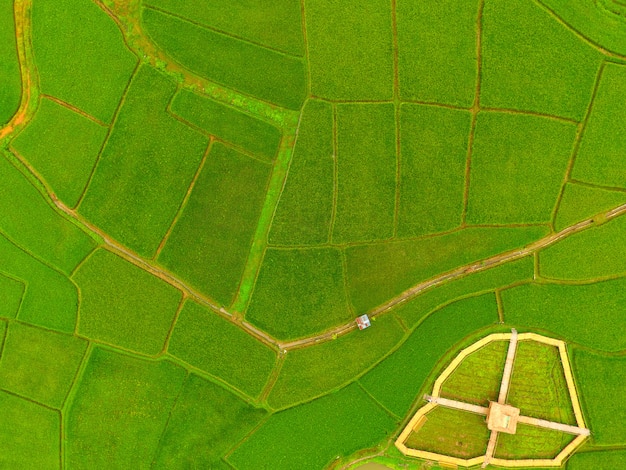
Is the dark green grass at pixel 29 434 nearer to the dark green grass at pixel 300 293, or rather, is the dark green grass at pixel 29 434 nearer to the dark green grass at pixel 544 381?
the dark green grass at pixel 300 293

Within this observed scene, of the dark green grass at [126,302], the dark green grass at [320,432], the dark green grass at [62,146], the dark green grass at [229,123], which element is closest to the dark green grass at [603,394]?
the dark green grass at [320,432]

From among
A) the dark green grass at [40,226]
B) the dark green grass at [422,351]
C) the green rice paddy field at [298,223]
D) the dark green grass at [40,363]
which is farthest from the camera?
the dark green grass at [40,363]

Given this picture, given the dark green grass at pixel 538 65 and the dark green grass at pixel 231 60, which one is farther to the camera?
the dark green grass at pixel 231 60

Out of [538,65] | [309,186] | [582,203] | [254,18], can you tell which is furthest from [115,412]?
[538,65]

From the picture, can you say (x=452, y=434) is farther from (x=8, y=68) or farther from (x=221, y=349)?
(x=8, y=68)

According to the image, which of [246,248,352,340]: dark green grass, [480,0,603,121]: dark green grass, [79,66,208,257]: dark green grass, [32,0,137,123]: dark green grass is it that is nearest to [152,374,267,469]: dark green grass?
[246,248,352,340]: dark green grass

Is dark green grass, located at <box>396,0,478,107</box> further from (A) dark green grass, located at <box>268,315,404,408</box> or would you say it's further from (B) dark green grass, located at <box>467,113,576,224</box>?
(A) dark green grass, located at <box>268,315,404,408</box>

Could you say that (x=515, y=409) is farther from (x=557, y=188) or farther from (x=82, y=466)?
(x=82, y=466)
